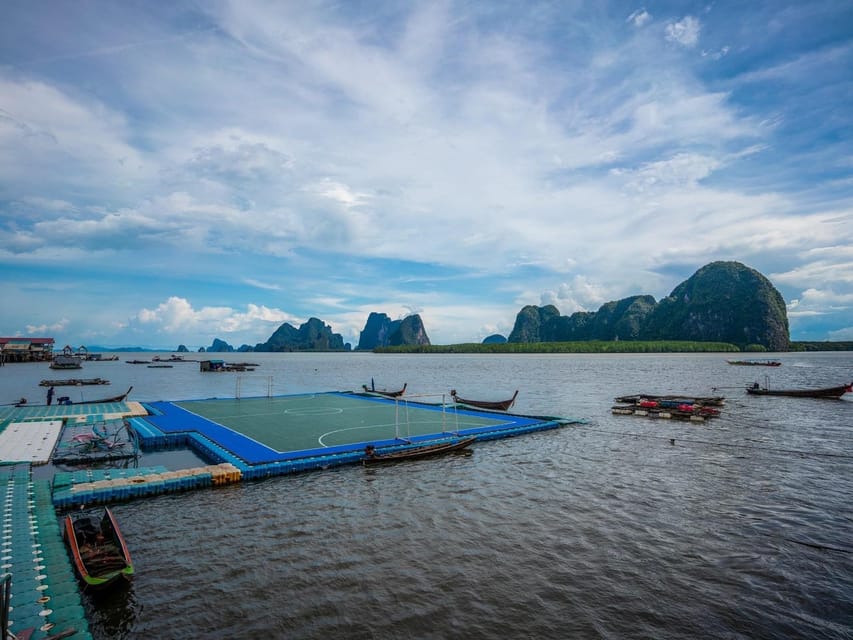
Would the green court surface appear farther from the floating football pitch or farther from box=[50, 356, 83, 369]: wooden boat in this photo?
box=[50, 356, 83, 369]: wooden boat

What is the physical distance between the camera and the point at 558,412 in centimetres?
4488

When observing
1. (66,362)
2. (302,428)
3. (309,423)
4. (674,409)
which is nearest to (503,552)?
(302,428)

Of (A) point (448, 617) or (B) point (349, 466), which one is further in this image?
(B) point (349, 466)

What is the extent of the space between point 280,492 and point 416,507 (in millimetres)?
5816

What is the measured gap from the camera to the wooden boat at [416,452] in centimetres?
2388

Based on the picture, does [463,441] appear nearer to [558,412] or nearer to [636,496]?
[636,496]

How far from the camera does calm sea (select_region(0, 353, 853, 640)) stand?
1104 centimetres

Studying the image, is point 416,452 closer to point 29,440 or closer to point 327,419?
point 327,419

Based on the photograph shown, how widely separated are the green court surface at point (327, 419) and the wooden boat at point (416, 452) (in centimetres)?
260

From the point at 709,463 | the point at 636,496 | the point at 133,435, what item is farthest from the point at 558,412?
the point at 133,435

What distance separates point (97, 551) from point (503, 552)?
11068 millimetres

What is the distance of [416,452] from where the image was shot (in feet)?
82.7

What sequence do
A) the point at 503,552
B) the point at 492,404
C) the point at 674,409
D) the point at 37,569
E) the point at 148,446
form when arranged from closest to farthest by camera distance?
1. the point at 37,569
2. the point at 503,552
3. the point at 148,446
4. the point at 674,409
5. the point at 492,404

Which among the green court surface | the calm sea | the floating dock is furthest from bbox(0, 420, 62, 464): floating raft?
the green court surface
